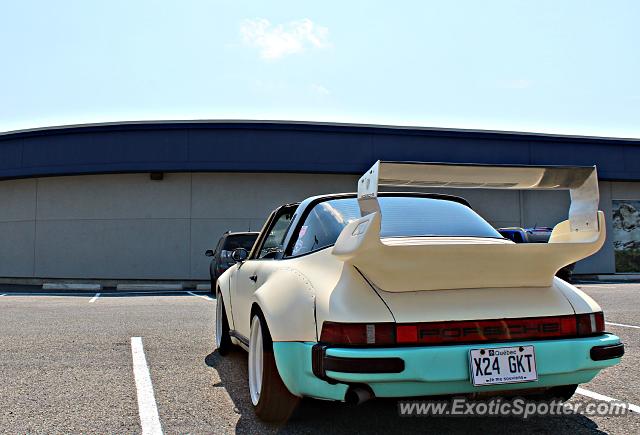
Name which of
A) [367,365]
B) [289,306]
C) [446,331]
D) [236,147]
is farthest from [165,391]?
[236,147]

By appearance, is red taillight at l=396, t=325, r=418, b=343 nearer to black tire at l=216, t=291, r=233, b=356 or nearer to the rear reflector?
the rear reflector

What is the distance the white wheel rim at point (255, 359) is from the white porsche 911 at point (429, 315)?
0.46ft

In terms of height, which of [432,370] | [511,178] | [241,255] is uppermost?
[511,178]

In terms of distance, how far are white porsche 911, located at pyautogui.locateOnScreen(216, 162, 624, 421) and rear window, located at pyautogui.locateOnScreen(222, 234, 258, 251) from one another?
30.0 feet

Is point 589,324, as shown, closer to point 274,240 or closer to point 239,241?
point 274,240

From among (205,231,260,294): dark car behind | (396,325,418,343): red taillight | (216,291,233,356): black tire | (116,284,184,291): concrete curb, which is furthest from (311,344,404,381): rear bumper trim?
(116,284,184,291): concrete curb

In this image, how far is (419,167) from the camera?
120 inches

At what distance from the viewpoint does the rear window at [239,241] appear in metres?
12.3

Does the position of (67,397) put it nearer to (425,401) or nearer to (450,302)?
(425,401)

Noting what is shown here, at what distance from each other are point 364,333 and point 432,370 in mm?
351

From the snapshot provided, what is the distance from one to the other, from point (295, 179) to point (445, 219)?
52.2ft

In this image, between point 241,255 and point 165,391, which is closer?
point 165,391

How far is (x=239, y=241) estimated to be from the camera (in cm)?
1248

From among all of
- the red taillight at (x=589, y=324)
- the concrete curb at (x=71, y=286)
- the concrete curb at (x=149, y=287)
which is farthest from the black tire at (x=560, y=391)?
the concrete curb at (x=71, y=286)
